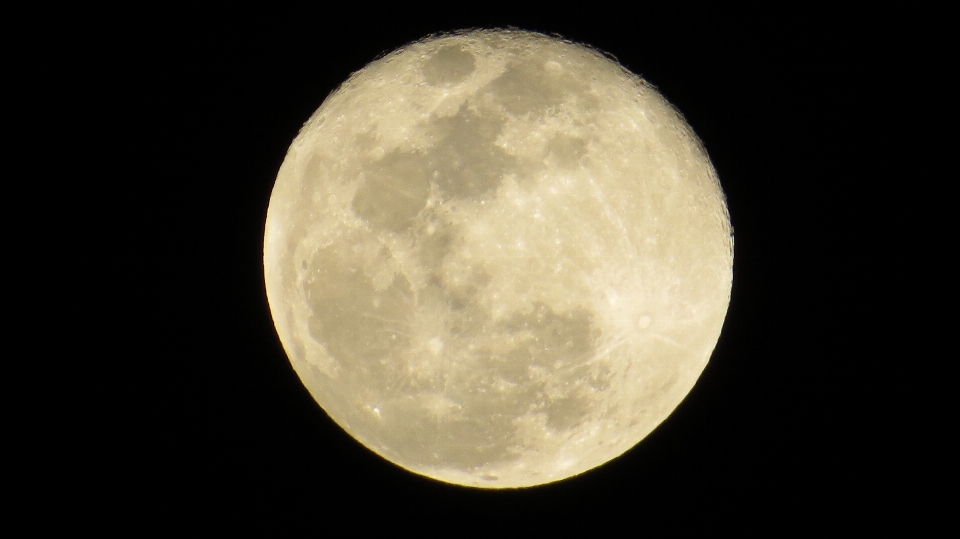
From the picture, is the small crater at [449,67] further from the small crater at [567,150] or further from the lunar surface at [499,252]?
the small crater at [567,150]

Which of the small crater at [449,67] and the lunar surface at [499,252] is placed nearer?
the lunar surface at [499,252]

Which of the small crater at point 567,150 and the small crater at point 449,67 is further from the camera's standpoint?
the small crater at point 449,67

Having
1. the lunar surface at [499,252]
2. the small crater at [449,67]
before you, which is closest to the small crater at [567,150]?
the lunar surface at [499,252]

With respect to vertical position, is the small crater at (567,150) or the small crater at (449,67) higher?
the small crater at (449,67)

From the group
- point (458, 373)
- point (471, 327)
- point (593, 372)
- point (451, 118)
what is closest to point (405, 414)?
point (458, 373)

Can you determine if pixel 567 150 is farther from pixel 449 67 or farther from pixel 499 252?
pixel 449 67

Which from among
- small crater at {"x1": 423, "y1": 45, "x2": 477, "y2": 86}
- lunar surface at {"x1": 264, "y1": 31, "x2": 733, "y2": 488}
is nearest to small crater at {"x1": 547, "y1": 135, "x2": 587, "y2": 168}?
lunar surface at {"x1": 264, "y1": 31, "x2": 733, "y2": 488}
